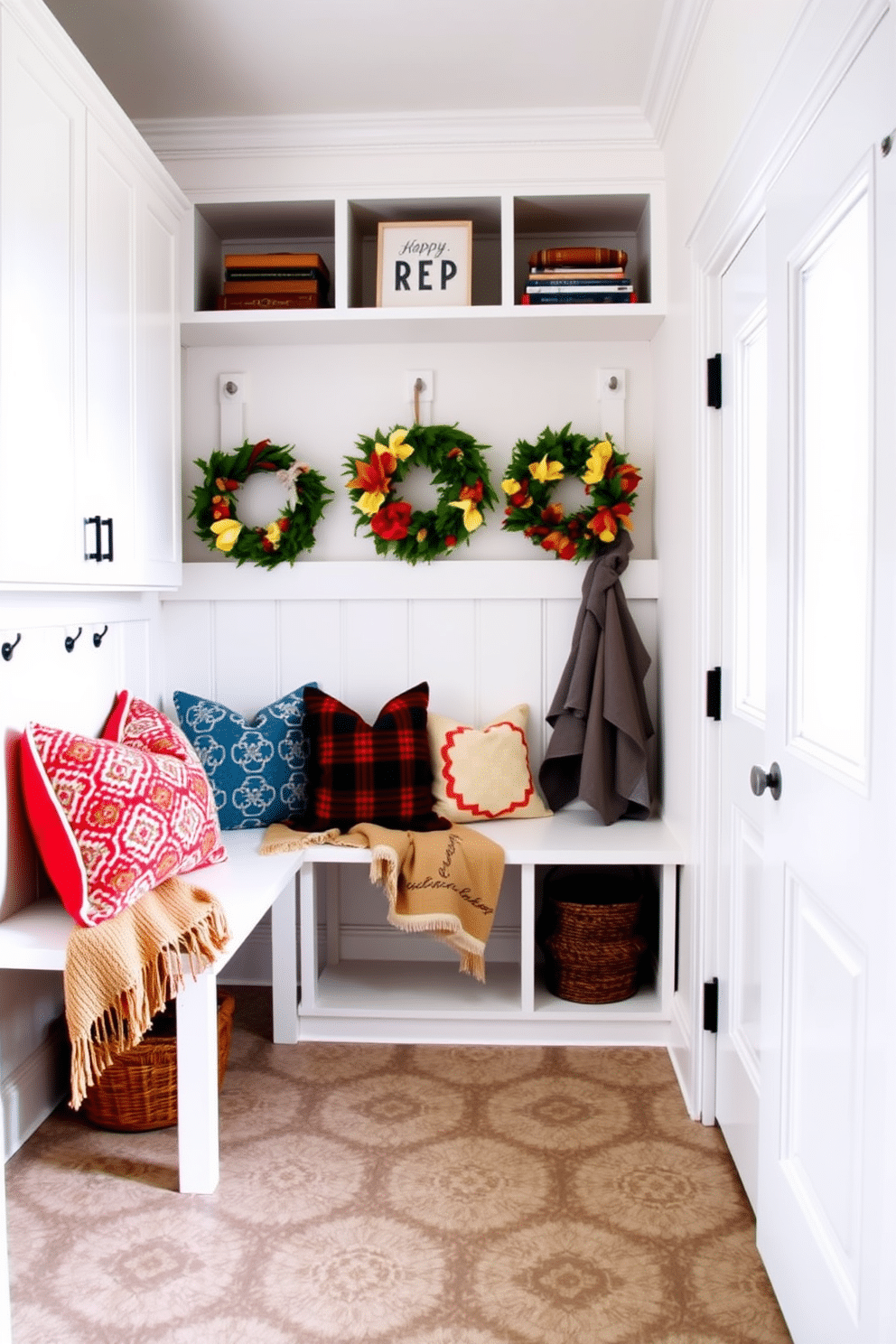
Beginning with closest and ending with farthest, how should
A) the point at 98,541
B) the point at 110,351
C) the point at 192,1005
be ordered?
the point at 192,1005 < the point at 98,541 < the point at 110,351

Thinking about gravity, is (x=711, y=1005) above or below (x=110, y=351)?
below

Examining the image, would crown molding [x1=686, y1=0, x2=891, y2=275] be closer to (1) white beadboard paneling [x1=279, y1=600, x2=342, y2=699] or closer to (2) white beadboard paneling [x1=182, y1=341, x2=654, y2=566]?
(2) white beadboard paneling [x1=182, y1=341, x2=654, y2=566]

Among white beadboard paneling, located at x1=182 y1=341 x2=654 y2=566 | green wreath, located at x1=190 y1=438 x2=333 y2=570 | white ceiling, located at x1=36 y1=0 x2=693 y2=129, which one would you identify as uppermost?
white ceiling, located at x1=36 y1=0 x2=693 y2=129

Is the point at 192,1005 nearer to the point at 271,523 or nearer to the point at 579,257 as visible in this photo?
the point at 271,523

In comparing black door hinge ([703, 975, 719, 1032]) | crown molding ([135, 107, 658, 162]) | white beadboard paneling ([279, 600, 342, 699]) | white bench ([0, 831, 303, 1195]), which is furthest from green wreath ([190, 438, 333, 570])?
black door hinge ([703, 975, 719, 1032])

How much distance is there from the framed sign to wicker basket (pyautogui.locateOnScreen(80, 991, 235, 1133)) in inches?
79.3

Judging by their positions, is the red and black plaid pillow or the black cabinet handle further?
the red and black plaid pillow

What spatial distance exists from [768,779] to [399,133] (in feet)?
7.12

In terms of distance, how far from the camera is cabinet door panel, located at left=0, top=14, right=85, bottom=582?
1.85 m

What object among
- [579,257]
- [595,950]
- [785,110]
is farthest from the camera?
[579,257]

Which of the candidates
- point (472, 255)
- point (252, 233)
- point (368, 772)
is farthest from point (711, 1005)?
point (252, 233)

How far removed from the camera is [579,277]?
9.70 ft

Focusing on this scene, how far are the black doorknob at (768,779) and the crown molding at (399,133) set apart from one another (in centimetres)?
200

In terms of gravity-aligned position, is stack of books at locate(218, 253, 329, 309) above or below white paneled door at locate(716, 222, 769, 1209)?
above
